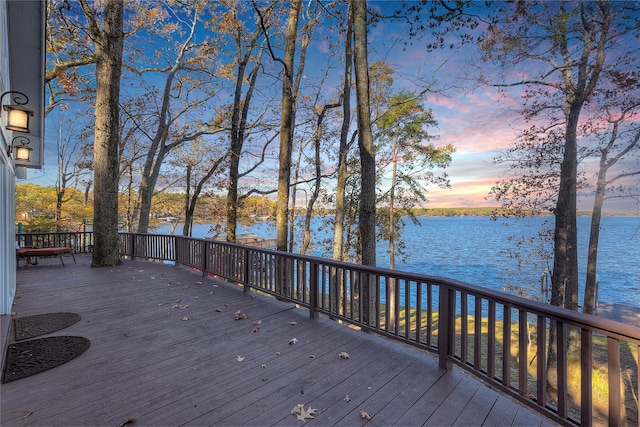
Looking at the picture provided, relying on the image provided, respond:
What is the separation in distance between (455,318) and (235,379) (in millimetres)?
2011

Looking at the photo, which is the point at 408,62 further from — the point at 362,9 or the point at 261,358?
the point at 261,358

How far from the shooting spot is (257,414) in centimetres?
207

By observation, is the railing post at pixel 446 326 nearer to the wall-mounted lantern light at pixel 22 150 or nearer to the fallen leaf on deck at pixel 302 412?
the fallen leaf on deck at pixel 302 412

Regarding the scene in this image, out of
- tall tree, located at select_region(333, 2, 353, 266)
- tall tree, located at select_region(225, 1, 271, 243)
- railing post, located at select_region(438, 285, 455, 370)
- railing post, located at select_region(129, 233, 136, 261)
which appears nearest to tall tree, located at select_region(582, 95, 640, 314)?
tall tree, located at select_region(333, 2, 353, 266)

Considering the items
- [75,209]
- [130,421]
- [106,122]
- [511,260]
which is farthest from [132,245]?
[511,260]

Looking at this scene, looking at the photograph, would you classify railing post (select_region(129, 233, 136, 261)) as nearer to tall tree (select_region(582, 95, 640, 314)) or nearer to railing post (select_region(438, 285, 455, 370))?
railing post (select_region(438, 285, 455, 370))

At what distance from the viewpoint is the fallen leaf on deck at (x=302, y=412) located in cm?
203

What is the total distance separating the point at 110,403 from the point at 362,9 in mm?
6679

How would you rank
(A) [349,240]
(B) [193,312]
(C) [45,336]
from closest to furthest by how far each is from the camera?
(C) [45,336] → (B) [193,312] → (A) [349,240]

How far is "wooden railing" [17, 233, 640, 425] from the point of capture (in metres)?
1.79

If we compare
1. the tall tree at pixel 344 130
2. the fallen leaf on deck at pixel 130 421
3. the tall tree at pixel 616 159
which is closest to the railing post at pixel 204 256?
the fallen leaf on deck at pixel 130 421

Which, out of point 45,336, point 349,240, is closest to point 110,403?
point 45,336

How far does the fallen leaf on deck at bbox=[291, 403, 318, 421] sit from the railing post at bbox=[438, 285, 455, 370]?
1.35m

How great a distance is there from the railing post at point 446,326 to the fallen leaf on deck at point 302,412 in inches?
53.1
